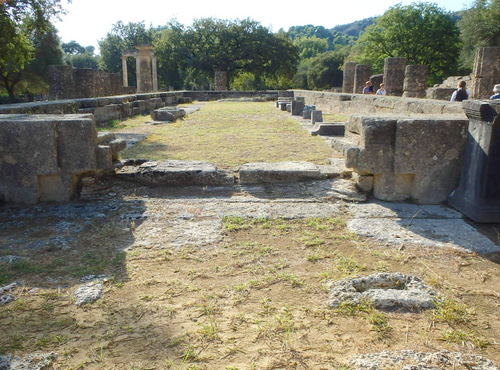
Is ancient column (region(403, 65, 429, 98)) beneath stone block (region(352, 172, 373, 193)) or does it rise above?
above

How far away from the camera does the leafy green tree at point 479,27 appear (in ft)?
88.4

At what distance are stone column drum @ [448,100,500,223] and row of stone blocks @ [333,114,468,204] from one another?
218 millimetres

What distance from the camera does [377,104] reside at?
10.8 meters

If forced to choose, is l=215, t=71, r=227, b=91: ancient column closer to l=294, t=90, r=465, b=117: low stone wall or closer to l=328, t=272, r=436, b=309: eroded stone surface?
l=294, t=90, r=465, b=117: low stone wall

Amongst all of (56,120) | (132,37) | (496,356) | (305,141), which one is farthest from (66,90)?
(132,37)

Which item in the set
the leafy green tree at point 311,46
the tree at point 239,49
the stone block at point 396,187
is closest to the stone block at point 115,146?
the stone block at point 396,187

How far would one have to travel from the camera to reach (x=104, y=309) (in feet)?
7.41

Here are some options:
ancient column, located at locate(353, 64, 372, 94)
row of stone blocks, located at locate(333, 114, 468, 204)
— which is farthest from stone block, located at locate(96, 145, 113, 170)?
ancient column, located at locate(353, 64, 372, 94)

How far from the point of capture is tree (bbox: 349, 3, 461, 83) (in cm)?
3875

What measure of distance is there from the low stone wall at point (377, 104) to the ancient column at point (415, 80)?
2.95 meters

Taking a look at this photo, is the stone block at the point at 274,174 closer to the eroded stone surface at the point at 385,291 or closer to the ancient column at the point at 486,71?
the eroded stone surface at the point at 385,291

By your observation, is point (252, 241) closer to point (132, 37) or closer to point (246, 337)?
point (246, 337)

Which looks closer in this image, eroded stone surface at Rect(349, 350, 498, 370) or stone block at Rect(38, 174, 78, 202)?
eroded stone surface at Rect(349, 350, 498, 370)

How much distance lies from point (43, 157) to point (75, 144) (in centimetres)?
34
